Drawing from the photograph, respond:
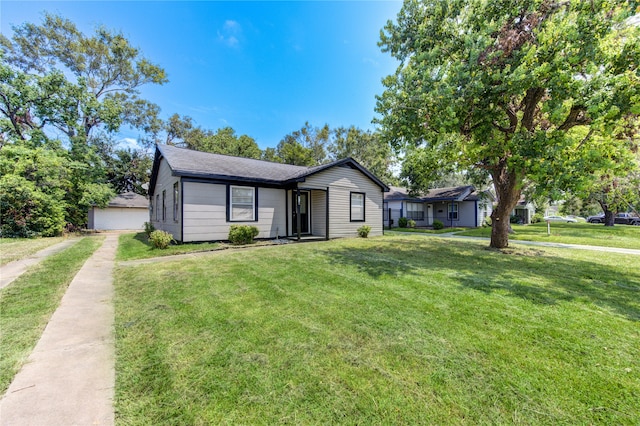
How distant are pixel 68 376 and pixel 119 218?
2601 centimetres

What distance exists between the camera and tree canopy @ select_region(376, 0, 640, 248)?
580 cm

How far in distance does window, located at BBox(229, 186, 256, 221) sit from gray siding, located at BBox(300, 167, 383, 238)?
243cm

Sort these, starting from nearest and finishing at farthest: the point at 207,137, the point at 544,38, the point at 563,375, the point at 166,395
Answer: the point at 166,395 < the point at 563,375 < the point at 544,38 < the point at 207,137

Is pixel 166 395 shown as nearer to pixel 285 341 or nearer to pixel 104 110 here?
pixel 285 341

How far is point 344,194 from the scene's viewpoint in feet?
42.8

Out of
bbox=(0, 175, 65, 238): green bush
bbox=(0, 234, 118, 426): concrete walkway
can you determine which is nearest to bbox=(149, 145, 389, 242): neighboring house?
bbox=(0, 175, 65, 238): green bush

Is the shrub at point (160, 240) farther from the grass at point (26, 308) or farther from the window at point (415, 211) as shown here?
the window at point (415, 211)

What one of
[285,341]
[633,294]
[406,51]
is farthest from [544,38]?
[285,341]

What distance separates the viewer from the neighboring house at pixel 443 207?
2388 centimetres

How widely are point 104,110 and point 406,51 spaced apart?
76.0 feet

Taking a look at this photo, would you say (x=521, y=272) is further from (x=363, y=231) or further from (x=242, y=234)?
(x=242, y=234)

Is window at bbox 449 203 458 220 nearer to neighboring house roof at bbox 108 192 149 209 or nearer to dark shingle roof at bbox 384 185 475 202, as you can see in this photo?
dark shingle roof at bbox 384 185 475 202

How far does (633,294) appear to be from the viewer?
449cm

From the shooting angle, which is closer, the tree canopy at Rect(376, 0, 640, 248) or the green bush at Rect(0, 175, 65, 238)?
the tree canopy at Rect(376, 0, 640, 248)
